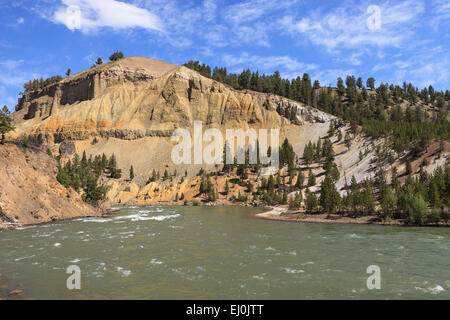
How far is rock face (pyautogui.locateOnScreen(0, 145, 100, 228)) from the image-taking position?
4350 centimetres

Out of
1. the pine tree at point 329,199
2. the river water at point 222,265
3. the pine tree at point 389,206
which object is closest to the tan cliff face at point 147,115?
the pine tree at point 329,199

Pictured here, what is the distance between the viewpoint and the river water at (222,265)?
16.2m

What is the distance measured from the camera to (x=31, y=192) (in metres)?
48.0

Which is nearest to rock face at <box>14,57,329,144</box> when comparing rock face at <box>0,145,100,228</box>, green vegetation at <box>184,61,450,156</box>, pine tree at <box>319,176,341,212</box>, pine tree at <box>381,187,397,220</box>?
green vegetation at <box>184,61,450,156</box>

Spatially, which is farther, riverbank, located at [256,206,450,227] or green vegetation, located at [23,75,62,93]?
green vegetation, located at [23,75,62,93]

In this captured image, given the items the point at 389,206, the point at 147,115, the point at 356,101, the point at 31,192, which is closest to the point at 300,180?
the point at 389,206

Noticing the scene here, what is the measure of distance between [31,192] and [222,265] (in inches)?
1576

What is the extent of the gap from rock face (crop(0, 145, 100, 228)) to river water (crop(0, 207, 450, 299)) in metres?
10.7

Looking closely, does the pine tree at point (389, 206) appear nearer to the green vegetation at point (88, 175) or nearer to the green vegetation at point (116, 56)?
the green vegetation at point (88, 175)

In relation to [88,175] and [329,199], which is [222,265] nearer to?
[329,199]

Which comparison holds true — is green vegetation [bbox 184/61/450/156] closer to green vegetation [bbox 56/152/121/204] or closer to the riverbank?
the riverbank

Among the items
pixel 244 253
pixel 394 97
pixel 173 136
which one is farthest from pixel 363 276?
pixel 394 97

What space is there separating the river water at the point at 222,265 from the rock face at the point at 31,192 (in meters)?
10.7

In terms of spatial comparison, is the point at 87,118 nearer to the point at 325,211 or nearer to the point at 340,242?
the point at 325,211
